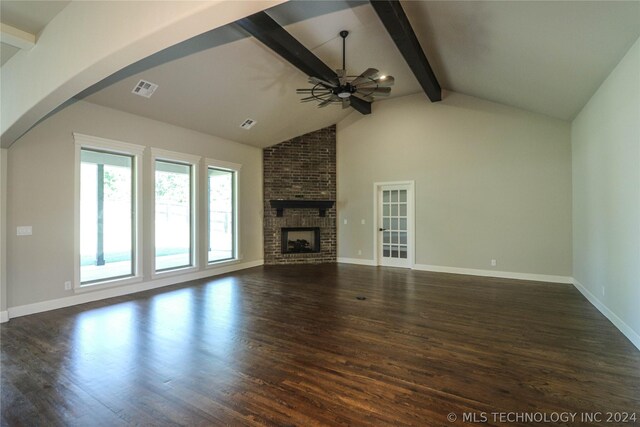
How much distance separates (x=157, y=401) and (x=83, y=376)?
0.84 metres

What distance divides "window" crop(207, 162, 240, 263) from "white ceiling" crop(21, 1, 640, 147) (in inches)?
36.8

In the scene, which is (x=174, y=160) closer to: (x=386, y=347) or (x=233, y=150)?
(x=233, y=150)

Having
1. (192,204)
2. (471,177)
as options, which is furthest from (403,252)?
(192,204)

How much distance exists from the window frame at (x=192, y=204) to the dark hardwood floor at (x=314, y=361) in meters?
1.07

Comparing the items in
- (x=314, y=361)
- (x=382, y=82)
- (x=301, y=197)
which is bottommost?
(x=314, y=361)

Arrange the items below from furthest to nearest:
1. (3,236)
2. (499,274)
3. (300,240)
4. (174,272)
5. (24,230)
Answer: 1. (300,240)
2. (499,274)
3. (174,272)
4. (24,230)
5. (3,236)

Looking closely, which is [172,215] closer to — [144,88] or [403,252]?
[144,88]

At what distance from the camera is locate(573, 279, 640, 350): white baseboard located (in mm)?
3023

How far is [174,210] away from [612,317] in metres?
6.78

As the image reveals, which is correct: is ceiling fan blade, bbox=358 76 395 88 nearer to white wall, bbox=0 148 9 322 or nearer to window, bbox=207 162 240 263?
window, bbox=207 162 240 263

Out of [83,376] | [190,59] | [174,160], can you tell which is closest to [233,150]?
[174,160]

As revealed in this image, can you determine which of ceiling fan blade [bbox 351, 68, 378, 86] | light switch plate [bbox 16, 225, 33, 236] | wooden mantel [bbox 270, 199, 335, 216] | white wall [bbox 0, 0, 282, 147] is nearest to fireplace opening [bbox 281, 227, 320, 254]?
wooden mantel [bbox 270, 199, 335, 216]

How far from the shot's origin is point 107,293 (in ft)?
15.8

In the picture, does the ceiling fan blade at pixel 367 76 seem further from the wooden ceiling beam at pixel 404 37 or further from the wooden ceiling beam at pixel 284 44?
the wooden ceiling beam at pixel 404 37
